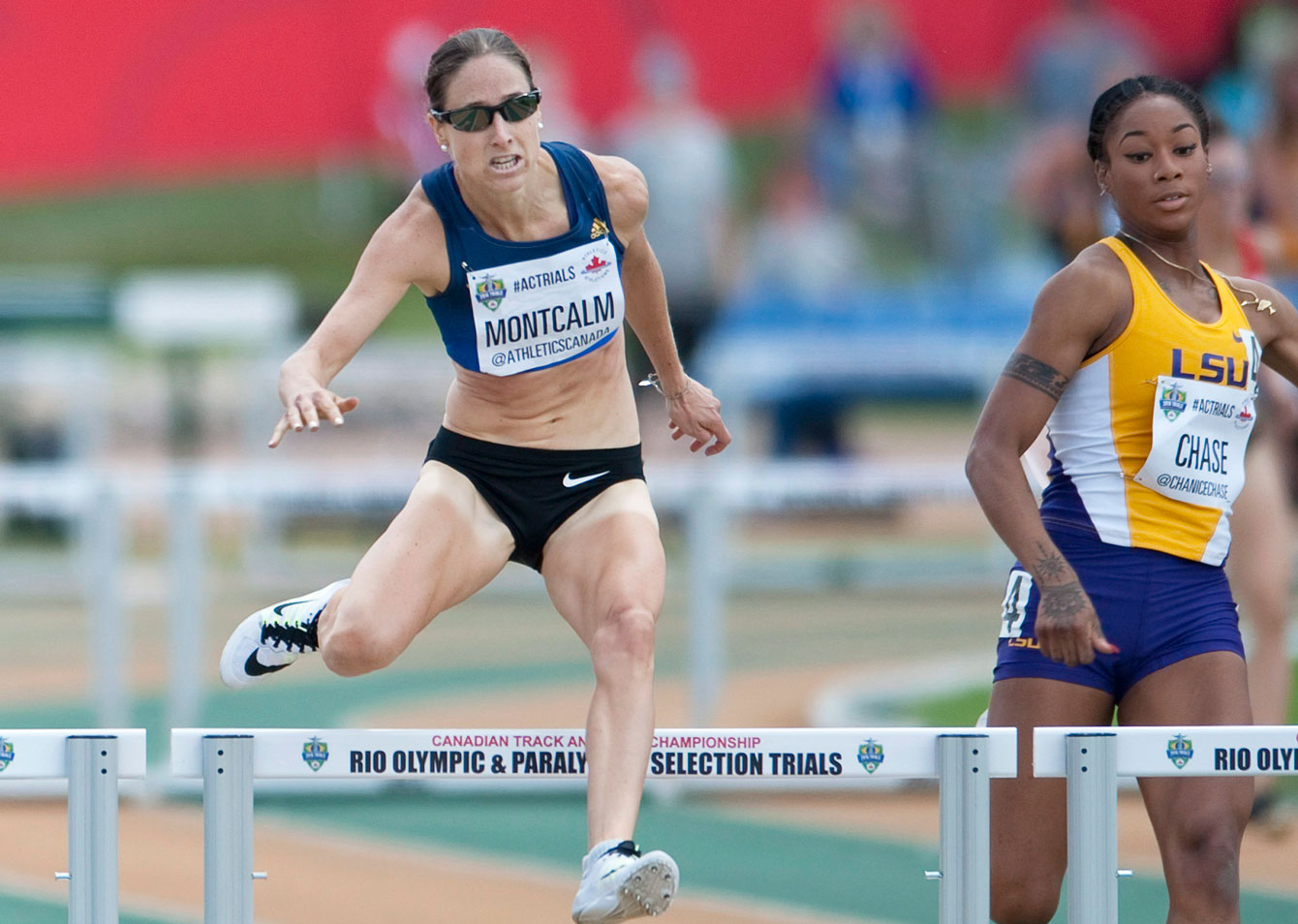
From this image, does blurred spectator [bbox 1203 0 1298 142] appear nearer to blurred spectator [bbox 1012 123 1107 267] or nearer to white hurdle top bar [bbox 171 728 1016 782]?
blurred spectator [bbox 1012 123 1107 267]

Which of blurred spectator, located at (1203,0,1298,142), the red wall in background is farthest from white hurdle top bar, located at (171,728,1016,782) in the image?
the red wall in background

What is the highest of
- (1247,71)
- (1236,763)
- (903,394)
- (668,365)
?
(1247,71)

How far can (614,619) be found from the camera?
4.42 m

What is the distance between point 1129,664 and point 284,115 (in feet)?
58.6

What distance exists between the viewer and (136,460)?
20.1 m

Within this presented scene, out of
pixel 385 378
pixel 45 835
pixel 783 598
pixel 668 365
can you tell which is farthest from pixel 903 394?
pixel 668 365

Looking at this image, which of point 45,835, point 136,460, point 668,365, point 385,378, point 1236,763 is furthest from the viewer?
point 136,460

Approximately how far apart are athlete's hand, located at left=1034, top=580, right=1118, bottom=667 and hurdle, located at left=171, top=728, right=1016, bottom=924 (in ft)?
0.69

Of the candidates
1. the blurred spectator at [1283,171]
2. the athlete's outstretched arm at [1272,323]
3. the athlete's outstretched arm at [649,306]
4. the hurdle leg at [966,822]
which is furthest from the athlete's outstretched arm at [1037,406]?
the blurred spectator at [1283,171]

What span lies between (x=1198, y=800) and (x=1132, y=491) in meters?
0.68

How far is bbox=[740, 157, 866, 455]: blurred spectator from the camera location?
15.9 m

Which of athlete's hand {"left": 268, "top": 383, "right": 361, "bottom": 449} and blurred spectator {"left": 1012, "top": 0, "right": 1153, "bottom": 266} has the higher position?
blurred spectator {"left": 1012, "top": 0, "right": 1153, "bottom": 266}

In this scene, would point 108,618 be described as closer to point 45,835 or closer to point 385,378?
point 45,835

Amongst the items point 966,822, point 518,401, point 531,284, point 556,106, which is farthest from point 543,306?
point 556,106
